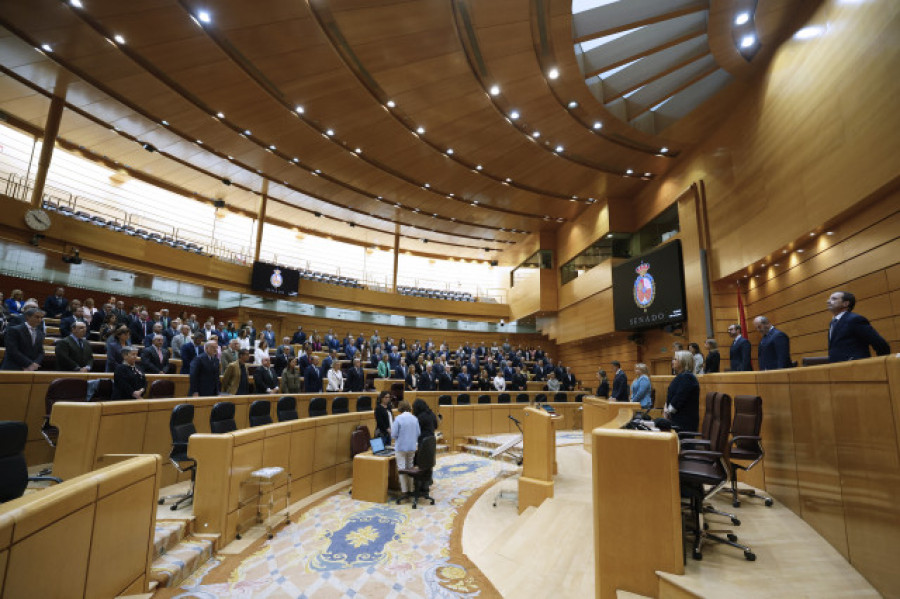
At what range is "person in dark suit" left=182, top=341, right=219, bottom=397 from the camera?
5.35 metres

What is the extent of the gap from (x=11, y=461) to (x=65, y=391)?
275 centimetres

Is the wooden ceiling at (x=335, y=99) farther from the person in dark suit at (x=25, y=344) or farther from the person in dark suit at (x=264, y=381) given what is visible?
the person in dark suit at (x=264, y=381)

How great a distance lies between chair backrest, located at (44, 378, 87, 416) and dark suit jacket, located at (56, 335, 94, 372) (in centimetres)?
74

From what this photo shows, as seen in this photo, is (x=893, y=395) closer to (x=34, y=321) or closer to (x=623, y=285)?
(x=34, y=321)

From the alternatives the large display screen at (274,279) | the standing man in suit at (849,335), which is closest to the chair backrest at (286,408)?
the standing man in suit at (849,335)

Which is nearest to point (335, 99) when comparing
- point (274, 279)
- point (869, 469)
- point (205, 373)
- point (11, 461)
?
point (205, 373)

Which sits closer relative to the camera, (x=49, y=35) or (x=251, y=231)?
(x=49, y=35)

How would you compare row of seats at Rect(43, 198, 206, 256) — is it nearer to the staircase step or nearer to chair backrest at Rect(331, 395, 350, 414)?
chair backrest at Rect(331, 395, 350, 414)

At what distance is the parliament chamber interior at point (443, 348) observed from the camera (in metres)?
2.35

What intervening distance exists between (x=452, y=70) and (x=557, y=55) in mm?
2074

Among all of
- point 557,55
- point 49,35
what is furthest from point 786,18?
point 49,35

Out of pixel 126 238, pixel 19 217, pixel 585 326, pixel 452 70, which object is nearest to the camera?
pixel 452 70

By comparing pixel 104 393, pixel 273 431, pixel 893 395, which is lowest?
pixel 273 431

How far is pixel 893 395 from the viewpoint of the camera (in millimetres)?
1856
